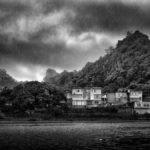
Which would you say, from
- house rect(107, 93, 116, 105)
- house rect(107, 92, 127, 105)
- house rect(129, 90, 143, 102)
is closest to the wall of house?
house rect(129, 90, 143, 102)

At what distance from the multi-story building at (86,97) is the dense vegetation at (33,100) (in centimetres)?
801

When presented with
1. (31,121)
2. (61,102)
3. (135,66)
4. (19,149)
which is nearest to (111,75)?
(135,66)

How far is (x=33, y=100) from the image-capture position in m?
121

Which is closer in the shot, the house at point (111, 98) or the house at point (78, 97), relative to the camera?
the house at point (78, 97)

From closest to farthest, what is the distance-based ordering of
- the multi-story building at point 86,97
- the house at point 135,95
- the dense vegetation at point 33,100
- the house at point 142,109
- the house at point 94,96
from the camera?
the dense vegetation at point 33,100 → the house at point 142,109 → the house at point 135,95 → the multi-story building at point 86,97 → the house at point 94,96

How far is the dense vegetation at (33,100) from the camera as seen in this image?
4601 inches

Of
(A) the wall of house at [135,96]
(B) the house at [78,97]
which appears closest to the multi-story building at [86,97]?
(B) the house at [78,97]

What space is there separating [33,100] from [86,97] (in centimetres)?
3064

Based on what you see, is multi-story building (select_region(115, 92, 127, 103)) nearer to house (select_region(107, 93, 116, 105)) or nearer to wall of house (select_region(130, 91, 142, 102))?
house (select_region(107, 93, 116, 105))

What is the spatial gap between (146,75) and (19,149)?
483ft

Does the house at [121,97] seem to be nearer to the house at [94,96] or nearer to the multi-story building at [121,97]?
the multi-story building at [121,97]

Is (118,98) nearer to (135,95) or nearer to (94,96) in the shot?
(135,95)

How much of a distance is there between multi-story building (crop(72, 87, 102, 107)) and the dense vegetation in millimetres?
8007

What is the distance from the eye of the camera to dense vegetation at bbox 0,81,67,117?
116875 mm
